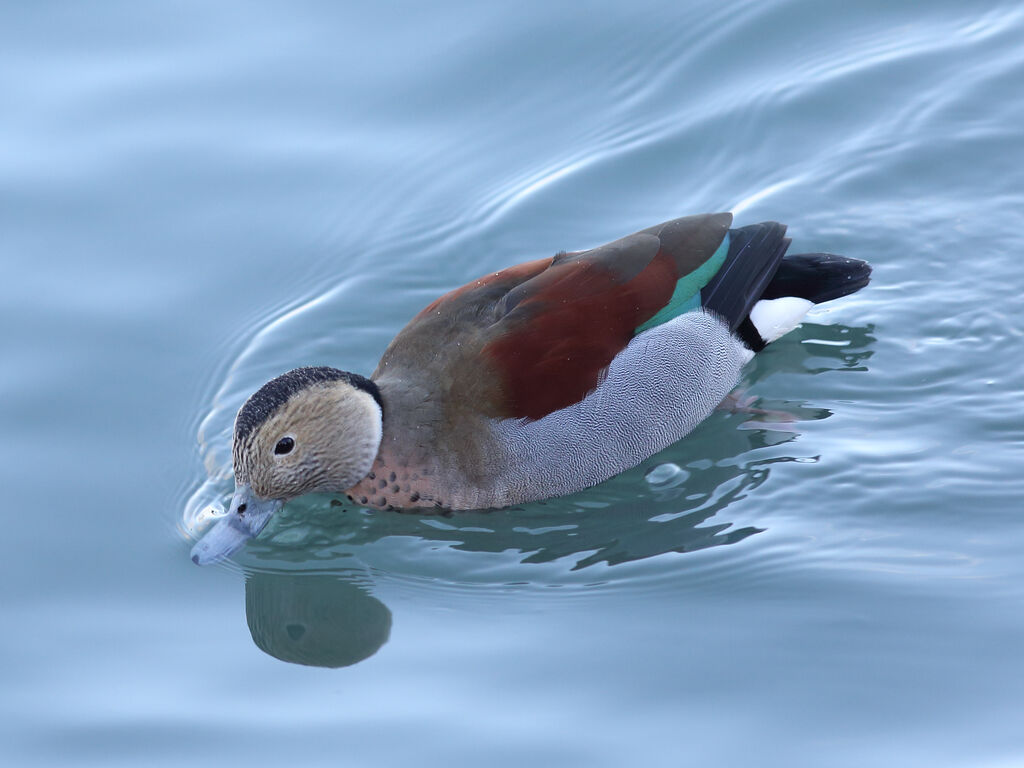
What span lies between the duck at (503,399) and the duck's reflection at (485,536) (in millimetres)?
115

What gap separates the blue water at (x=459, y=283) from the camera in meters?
5.84

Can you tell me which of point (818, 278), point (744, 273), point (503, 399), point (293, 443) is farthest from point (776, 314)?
point (293, 443)

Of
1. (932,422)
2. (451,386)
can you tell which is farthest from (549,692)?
(932,422)

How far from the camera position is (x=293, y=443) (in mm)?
6750

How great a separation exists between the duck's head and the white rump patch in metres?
→ 2.30

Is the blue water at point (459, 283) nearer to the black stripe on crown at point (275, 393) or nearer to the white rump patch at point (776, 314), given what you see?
the white rump patch at point (776, 314)

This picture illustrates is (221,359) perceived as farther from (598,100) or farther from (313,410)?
(598,100)

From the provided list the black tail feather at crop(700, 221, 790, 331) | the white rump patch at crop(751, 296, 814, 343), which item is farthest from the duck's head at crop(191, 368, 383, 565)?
the white rump patch at crop(751, 296, 814, 343)

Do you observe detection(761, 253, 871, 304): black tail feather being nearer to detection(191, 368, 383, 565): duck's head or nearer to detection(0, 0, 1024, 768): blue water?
detection(0, 0, 1024, 768): blue water

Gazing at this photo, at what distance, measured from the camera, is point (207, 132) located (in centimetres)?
950

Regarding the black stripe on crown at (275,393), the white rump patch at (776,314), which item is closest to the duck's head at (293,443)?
the black stripe on crown at (275,393)

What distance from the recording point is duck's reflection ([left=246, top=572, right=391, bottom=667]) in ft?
20.9

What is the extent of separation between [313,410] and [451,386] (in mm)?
682

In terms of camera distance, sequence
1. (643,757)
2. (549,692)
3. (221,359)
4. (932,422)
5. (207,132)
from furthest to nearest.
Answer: (207,132) < (221,359) < (932,422) < (549,692) < (643,757)
